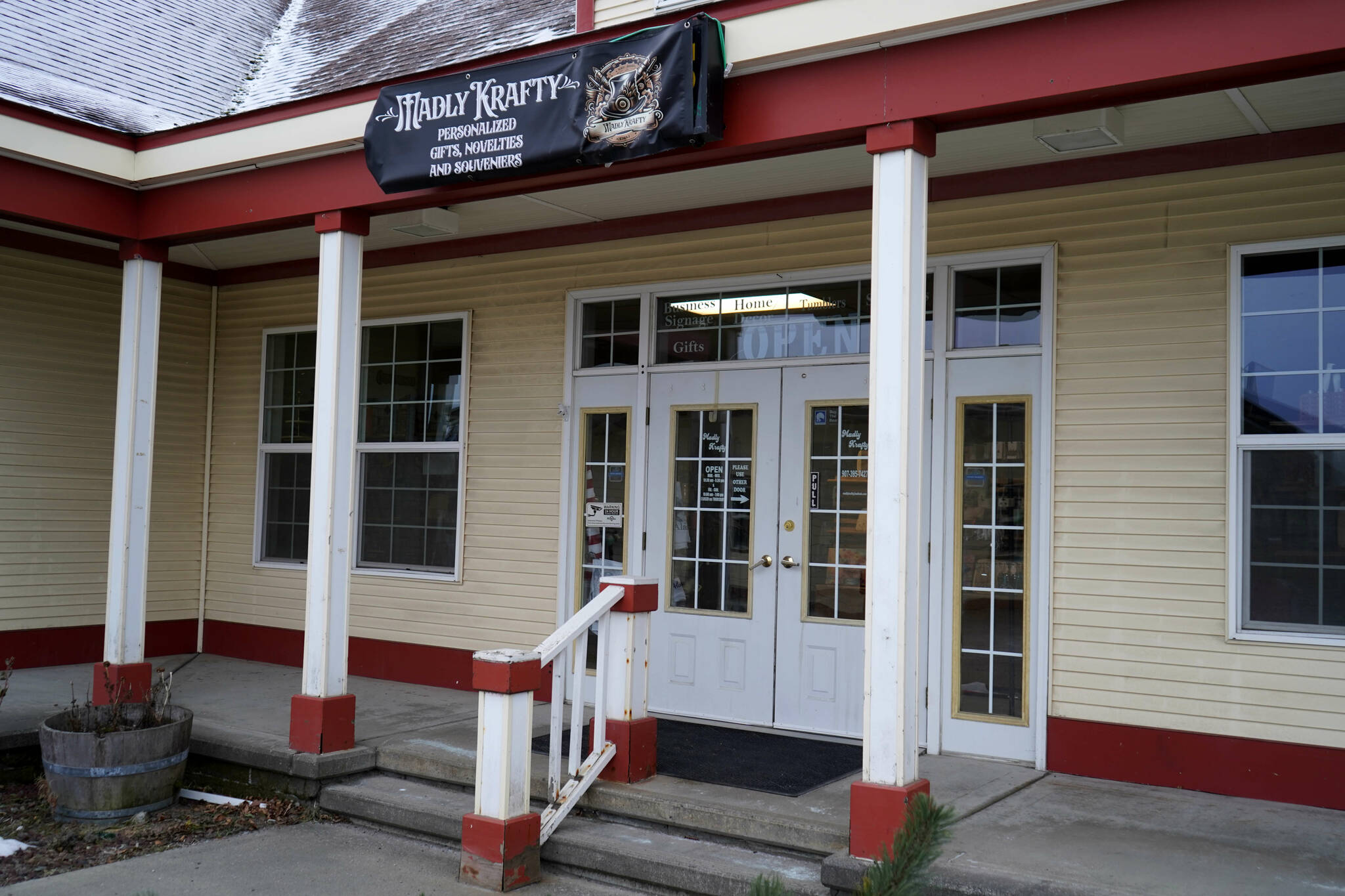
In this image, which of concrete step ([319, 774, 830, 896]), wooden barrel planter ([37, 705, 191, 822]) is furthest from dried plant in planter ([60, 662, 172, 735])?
concrete step ([319, 774, 830, 896])

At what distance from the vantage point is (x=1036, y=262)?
232 inches

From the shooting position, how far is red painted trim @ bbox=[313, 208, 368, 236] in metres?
6.16

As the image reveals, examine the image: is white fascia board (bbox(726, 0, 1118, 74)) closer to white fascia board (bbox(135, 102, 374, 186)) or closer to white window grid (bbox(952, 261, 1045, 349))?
white window grid (bbox(952, 261, 1045, 349))

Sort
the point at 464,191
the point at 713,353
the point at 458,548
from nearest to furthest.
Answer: the point at 464,191
the point at 713,353
the point at 458,548

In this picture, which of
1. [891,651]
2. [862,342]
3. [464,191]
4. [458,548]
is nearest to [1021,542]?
[862,342]

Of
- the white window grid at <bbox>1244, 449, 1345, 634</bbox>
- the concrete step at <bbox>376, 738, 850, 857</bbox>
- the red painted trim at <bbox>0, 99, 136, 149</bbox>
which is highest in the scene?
the red painted trim at <bbox>0, 99, 136, 149</bbox>

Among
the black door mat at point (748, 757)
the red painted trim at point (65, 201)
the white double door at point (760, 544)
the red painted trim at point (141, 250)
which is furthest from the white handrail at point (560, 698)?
the red painted trim at point (65, 201)

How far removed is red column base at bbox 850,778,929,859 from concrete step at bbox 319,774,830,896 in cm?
24

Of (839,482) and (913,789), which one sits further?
(839,482)

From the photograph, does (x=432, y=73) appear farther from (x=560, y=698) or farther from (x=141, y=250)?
(x=560, y=698)

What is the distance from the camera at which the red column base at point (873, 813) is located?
4145 millimetres

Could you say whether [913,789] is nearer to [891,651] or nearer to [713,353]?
[891,651]

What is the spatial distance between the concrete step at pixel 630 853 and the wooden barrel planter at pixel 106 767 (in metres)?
1.08

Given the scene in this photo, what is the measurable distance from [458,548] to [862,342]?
10.8 ft
